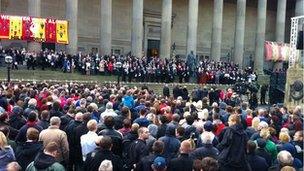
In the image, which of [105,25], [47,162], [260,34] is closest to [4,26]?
[105,25]

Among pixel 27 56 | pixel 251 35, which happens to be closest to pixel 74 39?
pixel 27 56

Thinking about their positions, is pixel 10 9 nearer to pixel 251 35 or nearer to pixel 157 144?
pixel 251 35

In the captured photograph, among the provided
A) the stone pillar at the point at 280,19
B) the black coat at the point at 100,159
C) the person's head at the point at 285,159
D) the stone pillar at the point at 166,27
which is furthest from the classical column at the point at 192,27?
the black coat at the point at 100,159

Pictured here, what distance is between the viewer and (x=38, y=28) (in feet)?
125

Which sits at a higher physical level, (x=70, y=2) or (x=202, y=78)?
(x=70, y=2)

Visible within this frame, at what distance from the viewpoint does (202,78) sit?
43031 mm

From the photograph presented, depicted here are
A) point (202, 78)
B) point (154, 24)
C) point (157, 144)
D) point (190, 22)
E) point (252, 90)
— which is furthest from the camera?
point (154, 24)

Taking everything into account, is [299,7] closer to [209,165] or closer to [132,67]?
[132,67]

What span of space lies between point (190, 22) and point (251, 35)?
1819 cm

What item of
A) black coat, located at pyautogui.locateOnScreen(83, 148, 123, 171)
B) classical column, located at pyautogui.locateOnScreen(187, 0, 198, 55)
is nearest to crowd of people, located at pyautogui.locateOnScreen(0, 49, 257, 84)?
classical column, located at pyautogui.locateOnScreen(187, 0, 198, 55)

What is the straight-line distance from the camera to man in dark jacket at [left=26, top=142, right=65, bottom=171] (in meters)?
7.63

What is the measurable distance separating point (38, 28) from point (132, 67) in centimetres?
A: 797

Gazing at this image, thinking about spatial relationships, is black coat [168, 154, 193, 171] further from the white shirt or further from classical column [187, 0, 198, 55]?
classical column [187, 0, 198, 55]

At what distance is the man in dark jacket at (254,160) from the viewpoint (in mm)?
9664
